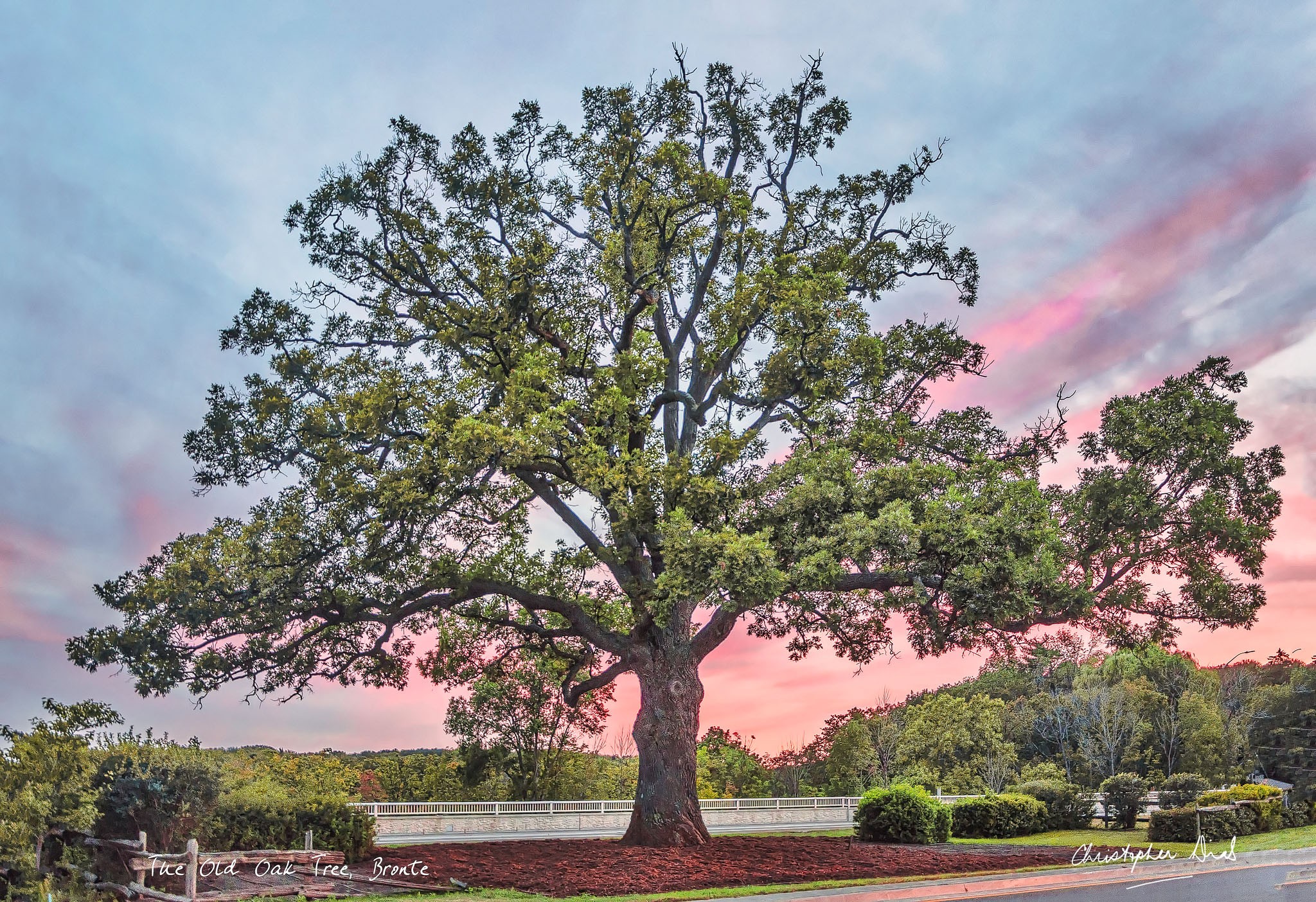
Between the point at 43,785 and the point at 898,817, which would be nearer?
the point at 43,785

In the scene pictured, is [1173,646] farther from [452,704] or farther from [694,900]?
[452,704]

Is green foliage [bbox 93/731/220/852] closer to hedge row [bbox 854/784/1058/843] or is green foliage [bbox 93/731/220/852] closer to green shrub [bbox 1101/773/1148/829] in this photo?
hedge row [bbox 854/784/1058/843]

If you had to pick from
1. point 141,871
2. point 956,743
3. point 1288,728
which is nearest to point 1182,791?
point 956,743

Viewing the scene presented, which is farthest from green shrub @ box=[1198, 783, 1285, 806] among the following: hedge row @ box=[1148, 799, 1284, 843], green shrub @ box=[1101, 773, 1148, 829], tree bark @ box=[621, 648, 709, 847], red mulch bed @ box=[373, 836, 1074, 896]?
tree bark @ box=[621, 648, 709, 847]

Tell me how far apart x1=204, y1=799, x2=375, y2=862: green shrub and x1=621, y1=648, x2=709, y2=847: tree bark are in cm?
531

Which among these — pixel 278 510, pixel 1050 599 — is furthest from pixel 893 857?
pixel 278 510

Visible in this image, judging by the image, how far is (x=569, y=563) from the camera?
74.6 feet

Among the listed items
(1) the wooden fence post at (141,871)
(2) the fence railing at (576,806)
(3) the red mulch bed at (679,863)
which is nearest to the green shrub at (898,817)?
(3) the red mulch bed at (679,863)

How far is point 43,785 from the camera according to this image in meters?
12.8

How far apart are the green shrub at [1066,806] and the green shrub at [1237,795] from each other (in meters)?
3.53

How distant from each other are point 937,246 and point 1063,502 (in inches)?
289

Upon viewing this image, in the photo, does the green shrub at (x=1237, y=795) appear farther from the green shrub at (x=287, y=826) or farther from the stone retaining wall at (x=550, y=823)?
the green shrub at (x=287, y=826)

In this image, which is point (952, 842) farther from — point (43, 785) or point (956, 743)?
point (956, 743)

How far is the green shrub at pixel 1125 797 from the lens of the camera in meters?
28.9
